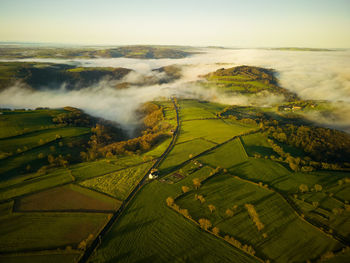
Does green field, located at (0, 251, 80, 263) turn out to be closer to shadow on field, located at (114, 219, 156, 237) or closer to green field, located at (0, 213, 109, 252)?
green field, located at (0, 213, 109, 252)

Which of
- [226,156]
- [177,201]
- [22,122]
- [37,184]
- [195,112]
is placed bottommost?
[195,112]

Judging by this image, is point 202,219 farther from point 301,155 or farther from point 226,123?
point 226,123

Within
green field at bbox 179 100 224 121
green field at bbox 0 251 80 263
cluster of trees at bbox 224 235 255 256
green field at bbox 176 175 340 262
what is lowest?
green field at bbox 179 100 224 121

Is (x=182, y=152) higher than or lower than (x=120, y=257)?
lower

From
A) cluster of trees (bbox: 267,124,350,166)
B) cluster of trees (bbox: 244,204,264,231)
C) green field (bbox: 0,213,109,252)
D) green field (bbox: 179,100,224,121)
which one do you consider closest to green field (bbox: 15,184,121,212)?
green field (bbox: 0,213,109,252)

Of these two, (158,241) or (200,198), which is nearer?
(158,241)

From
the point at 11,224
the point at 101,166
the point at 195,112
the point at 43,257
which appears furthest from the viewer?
the point at 195,112

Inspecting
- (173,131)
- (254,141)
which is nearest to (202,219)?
(254,141)

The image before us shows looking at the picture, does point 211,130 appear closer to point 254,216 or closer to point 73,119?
point 254,216

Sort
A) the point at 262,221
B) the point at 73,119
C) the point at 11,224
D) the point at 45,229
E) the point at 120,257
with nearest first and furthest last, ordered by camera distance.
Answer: the point at 120,257, the point at 45,229, the point at 11,224, the point at 262,221, the point at 73,119

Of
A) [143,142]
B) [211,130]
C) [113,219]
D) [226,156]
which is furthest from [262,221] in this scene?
[211,130]
